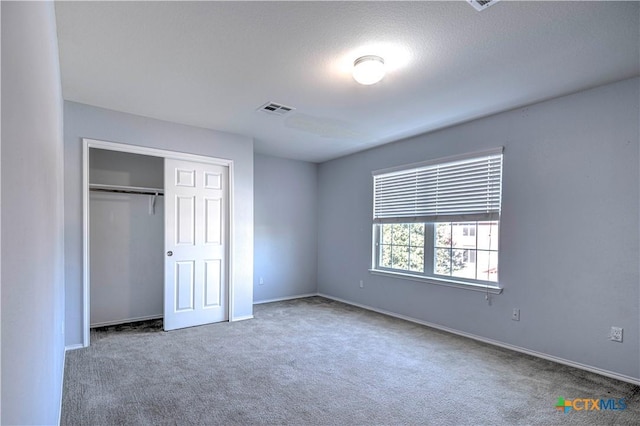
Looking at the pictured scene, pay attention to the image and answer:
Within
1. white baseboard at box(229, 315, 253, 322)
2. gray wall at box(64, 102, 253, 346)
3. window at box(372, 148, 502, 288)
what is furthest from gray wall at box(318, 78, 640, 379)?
gray wall at box(64, 102, 253, 346)

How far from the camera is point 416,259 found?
465cm

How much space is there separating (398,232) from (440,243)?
0.72 meters

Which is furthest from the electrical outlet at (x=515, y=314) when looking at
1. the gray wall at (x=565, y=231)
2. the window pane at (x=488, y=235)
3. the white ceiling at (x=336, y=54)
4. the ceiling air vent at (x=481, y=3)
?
the ceiling air vent at (x=481, y=3)

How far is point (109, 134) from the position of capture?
3.74m

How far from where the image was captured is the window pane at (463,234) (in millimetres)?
4016

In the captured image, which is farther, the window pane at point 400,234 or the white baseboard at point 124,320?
the window pane at point 400,234

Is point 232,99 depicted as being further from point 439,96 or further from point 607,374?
point 607,374

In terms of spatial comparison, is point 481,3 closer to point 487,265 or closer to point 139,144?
point 487,265

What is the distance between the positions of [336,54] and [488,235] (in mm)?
2692

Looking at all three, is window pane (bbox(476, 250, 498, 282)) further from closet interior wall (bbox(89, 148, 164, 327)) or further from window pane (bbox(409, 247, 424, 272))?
closet interior wall (bbox(89, 148, 164, 327))

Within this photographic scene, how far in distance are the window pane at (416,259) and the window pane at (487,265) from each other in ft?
2.56

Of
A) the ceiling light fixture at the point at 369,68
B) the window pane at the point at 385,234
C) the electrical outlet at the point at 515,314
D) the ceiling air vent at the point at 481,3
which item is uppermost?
the ceiling air vent at the point at 481,3

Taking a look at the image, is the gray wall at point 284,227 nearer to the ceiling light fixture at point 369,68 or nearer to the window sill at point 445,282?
the window sill at point 445,282

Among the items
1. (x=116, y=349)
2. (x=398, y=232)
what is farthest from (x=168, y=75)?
(x=398, y=232)
